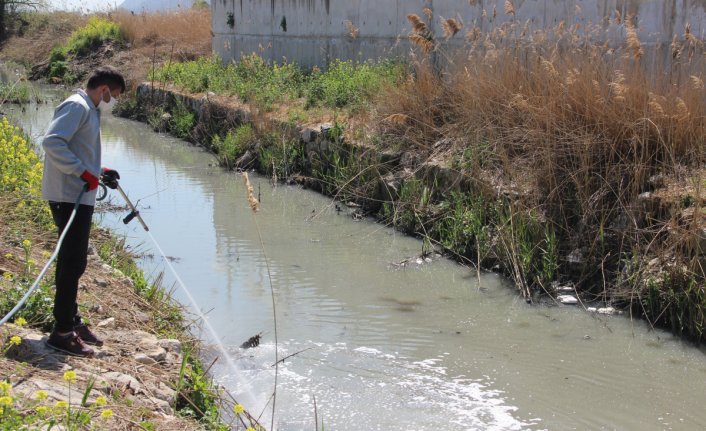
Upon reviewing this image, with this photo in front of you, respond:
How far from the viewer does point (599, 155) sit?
7.75 meters

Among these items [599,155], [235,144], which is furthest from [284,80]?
[599,155]

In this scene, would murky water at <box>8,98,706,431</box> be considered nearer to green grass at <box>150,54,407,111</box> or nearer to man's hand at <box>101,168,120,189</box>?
man's hand at <box>101,168,120,189</box>

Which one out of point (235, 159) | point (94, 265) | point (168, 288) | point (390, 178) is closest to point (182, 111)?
point (235, 159)

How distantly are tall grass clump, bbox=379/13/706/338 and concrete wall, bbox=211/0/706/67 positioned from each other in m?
0.29

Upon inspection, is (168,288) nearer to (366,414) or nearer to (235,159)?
(366,414)

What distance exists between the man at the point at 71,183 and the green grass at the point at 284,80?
698 cm

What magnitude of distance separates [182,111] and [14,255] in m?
11.5

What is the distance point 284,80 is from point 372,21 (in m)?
2.15

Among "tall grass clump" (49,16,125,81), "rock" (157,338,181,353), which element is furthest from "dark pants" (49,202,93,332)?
"tall grass clump" (49,16,125,81)

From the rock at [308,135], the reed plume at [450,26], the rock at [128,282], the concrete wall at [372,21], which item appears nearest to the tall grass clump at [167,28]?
the concrete wall at [372,21]

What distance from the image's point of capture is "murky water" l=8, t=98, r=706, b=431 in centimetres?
533

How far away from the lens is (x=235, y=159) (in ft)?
44.4

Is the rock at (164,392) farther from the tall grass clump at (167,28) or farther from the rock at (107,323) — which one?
the tall grass clump at (167,28)

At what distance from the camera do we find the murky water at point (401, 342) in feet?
17.5
